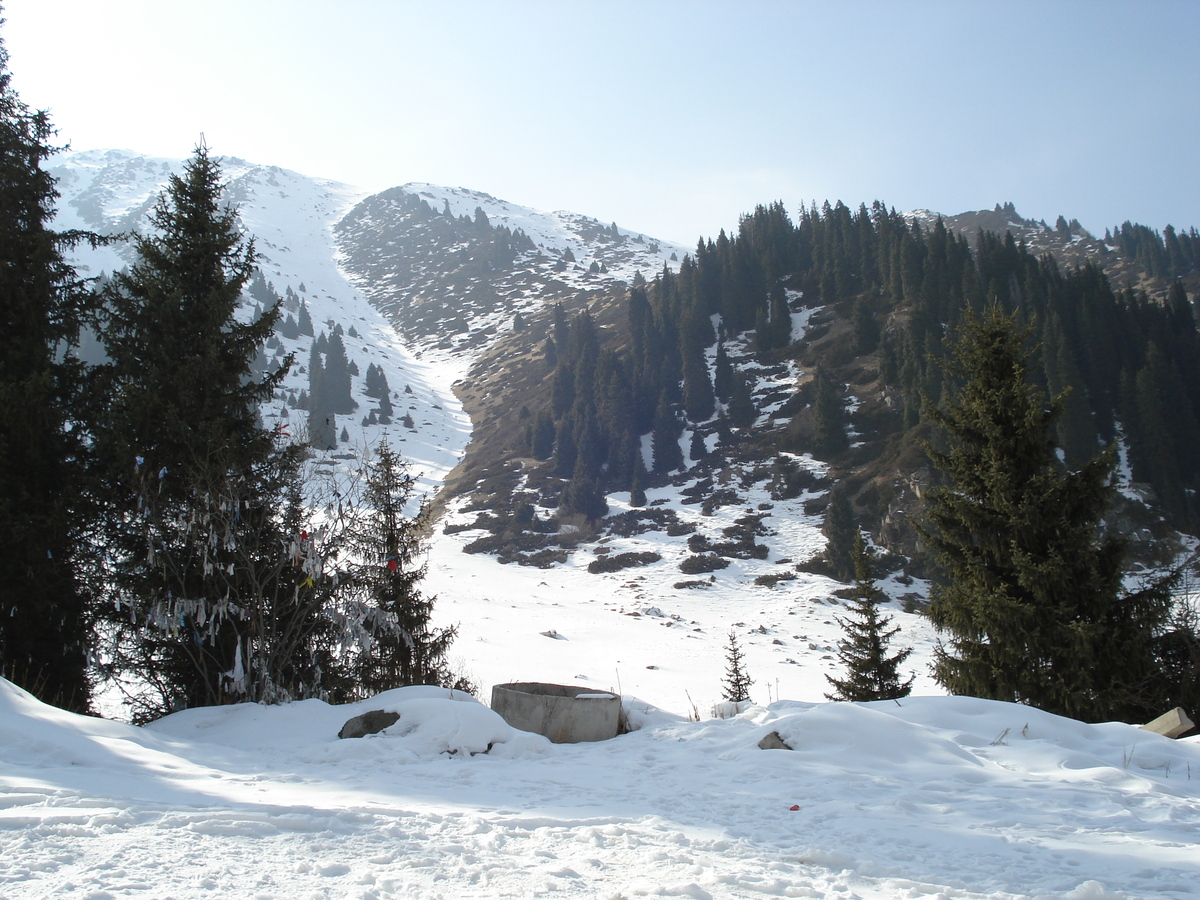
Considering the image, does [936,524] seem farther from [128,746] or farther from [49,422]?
[49,422]

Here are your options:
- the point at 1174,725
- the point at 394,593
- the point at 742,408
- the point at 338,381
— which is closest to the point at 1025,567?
the point at 1174,725

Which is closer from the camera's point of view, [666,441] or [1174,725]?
[1174,725]

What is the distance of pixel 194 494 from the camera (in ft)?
35.0

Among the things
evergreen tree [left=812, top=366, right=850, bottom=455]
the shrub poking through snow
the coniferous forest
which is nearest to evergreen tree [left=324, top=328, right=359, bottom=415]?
the coniferous forest

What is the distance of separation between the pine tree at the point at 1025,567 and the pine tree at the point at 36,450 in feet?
48.4

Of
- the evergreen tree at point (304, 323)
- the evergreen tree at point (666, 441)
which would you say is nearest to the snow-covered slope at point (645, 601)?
the evergreen tree at point (666, 441)

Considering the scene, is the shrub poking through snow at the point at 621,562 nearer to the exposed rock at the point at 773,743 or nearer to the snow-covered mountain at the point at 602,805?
the snow-covered mountain at the point at 602,805

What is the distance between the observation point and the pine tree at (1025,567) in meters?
10.3

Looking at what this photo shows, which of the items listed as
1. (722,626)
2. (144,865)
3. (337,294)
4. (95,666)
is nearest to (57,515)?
(95,666)

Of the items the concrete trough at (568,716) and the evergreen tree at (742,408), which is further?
the evergreen tree at (742,408)

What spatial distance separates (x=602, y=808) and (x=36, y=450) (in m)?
10.9

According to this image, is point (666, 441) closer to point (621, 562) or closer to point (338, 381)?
point (621, 562)

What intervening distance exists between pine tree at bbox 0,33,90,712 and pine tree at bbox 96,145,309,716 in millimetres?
667

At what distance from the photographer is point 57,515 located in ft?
32.9
